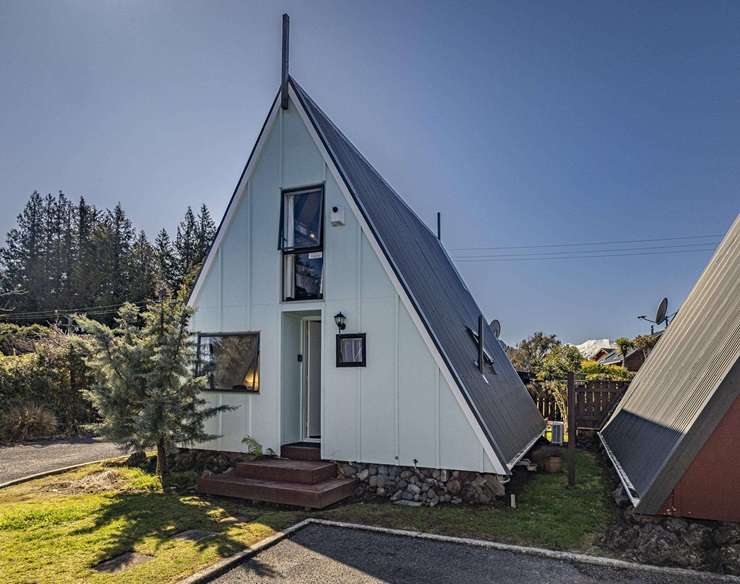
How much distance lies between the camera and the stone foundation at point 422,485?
7.15 meters

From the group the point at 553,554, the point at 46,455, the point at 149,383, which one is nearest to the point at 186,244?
the point at 46,455

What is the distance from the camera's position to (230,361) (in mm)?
9352

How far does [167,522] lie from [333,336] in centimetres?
364

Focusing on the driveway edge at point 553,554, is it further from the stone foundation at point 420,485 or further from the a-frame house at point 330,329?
the a-frame house at point 330,329

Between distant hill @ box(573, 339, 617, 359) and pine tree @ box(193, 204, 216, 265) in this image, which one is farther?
distant hill @ box(573, 339, 617, 359)

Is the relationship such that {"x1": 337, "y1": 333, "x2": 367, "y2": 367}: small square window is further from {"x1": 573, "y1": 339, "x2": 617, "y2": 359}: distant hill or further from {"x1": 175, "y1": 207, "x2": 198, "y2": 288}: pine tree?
{"x1": 573, "y1": 339, "x2": 617, "y2": 359}: distant hill

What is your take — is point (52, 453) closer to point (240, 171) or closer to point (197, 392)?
point (197, 392)

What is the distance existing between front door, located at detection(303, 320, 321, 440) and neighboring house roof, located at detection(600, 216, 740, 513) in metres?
5.13

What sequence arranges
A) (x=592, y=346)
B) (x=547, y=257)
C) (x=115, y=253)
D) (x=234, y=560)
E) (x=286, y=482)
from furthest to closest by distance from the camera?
(x=592, y=346), (x=115, y=253), (x=547, y=257), (x=286, y=482), (x=234, y=560)

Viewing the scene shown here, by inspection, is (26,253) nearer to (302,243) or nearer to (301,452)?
(302,243)

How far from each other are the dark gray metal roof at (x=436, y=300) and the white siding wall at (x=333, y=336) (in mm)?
297

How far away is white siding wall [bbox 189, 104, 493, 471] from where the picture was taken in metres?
7.56

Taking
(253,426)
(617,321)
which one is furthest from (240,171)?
(617,321)

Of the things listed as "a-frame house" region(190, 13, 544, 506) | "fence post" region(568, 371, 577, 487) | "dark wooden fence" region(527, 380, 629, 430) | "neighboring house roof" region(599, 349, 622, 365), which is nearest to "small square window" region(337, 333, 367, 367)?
"a-frame house" region(190, 13, 544, 506)
